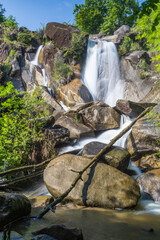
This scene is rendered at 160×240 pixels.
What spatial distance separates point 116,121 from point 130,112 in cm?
128

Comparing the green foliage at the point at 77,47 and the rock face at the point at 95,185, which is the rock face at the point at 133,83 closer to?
the green foliage at the point at 77,47

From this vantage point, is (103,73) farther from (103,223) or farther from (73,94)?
(103,223)

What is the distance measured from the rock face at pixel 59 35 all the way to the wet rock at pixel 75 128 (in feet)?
41.5

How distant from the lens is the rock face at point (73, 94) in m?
16.6

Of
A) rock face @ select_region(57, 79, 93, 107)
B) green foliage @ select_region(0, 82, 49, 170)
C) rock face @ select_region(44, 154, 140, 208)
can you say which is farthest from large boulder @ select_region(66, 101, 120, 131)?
rock face @ select_region(44, 154, 140, 208)

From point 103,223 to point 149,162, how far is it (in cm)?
452

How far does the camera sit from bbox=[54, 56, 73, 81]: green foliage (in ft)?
61.7

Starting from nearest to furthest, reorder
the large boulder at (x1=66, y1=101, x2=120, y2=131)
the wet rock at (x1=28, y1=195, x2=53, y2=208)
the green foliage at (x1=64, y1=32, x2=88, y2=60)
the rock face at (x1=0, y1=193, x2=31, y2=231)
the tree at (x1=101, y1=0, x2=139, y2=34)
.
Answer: the rock face at (x1=0, y1=193, x2=31, y2=231), the wet rock at (x1=28, y1=195, x2=53, y2=208), the large boulder at (x1=66, y1=101, x2=120, y2=131), the green foliage at (x1=64, y1=32, x2=88, y2=60), the tree at (x1=101, y1=0, x2=139, y2=34)

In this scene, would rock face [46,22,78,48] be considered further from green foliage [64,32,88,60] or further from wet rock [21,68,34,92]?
wet rock [21,68,34,92]

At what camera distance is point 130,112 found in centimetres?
1266

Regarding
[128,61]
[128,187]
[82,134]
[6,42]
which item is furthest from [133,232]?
Answer: [6,42]

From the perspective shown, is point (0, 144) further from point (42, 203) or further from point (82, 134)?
point (82, 134)

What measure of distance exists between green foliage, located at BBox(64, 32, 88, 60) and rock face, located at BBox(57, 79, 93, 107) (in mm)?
4671

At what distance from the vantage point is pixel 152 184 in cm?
595
